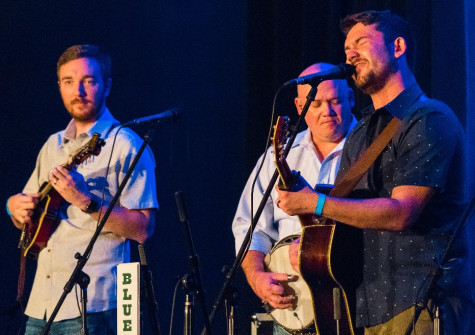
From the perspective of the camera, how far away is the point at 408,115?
3006mm

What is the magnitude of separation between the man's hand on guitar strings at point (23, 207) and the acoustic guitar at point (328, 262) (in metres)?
1.53

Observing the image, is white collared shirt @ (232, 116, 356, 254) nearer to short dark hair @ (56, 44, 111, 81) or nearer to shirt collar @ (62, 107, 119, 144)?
shirt collar @ (62, 107, 119, 144)

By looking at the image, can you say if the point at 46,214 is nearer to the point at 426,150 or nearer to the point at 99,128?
the point at 99,128

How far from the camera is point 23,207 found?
394 centimetres

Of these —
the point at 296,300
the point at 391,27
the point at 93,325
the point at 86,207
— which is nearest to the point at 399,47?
the point at 391,27

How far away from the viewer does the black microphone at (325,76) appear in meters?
3.01

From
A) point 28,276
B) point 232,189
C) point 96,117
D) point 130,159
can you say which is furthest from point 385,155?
point 28,276

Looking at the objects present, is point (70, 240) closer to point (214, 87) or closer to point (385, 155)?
point (385, 155)

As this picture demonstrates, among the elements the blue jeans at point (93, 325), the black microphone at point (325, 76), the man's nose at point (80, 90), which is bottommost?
the blue jeans at point (93, 325)

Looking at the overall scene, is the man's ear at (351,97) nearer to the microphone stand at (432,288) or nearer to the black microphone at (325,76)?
the black microphone at (325,76)

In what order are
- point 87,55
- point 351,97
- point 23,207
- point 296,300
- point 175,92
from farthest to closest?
1. point 175,92
2. point 87,55
3. point 351,97
4. point 23,207
5. point 296,300

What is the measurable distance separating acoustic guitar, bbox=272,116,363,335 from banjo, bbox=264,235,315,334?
1.13 ft

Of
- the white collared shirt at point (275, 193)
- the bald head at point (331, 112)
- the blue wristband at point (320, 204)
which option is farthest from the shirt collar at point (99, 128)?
the blue wristband at point (320, 204)

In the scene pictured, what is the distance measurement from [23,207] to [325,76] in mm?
1802
